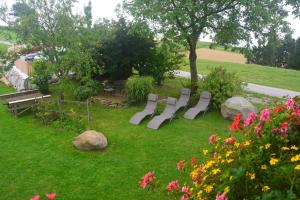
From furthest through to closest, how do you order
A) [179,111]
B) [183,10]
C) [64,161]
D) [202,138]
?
[179,111], [183,10], [202,138], [64,161]

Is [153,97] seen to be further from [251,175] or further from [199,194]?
[251,175]

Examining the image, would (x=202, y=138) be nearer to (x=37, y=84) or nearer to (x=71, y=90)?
(x=71, y=90)

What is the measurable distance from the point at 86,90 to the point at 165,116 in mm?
3946

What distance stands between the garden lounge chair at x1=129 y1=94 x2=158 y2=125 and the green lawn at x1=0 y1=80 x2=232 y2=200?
0.27 m

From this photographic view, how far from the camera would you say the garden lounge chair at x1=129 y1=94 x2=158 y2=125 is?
1102cm

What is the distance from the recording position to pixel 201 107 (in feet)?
39.0

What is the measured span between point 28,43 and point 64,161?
588 cm

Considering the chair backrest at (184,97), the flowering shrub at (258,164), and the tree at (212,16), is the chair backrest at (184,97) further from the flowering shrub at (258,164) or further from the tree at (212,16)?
the flowering shrub at (258,164)

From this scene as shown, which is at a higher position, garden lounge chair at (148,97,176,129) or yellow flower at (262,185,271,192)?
yellow flower at (262,185,271,192)

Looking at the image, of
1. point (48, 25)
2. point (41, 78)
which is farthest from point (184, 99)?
point (41, 78)

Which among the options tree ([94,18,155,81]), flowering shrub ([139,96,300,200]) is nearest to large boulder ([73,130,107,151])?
flowering shrub ([139,96,300,200])

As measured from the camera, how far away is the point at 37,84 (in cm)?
1466

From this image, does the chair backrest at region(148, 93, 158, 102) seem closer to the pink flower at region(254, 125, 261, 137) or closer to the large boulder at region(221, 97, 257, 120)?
the large boulder at region(221, 97, 257, 120)

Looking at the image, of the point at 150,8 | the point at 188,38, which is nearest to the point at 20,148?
the point at 150,8
